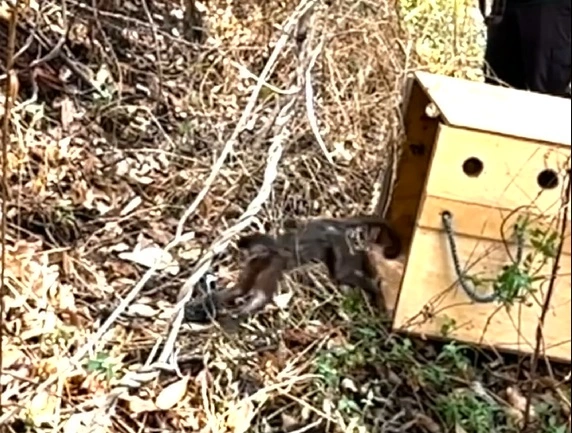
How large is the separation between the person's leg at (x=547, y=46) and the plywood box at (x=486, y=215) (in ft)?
0.16

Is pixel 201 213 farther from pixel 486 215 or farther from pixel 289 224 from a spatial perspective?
pixel 486 215

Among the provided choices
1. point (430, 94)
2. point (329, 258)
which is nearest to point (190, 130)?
point (329, 258)

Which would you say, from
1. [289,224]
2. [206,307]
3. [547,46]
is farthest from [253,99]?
[547,46]

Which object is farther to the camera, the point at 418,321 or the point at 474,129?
the point at 418,321

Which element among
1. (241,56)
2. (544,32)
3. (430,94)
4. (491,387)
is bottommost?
(491,387)

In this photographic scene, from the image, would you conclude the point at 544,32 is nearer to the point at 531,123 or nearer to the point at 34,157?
the point at 531,123

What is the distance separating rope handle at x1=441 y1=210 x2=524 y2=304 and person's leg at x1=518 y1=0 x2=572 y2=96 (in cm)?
19

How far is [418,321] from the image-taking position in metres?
1.32

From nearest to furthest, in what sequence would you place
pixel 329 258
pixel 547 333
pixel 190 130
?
pixel 547 333 → pixel 329 258 → pixel 190 130

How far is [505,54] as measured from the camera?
55.4 inches

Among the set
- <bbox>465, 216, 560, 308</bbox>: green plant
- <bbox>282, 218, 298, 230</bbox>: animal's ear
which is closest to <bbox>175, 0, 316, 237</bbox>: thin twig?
<bbox>282, 218, 298, 230</bbox>: animal's ear

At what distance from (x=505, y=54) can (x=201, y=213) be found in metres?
0.50

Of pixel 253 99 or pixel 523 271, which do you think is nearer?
pixel 523 271

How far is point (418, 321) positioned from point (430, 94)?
289mm
